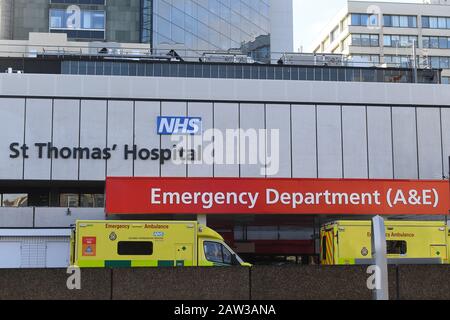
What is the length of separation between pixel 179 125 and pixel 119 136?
124 inches

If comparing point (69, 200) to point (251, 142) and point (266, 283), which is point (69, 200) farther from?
point (266, 283)

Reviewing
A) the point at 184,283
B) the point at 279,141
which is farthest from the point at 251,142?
the point at 184,283

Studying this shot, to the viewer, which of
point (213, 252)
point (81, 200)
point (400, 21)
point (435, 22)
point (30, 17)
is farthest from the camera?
point (435, 22)

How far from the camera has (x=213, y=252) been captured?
21359mm

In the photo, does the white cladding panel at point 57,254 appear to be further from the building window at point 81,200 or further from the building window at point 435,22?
the building window at point 435,22

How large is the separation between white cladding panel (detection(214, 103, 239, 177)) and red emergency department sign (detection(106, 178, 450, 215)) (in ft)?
24.8

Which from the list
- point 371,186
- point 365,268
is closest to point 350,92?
point 371,186

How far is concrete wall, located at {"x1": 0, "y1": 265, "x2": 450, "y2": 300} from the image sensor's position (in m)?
13.2

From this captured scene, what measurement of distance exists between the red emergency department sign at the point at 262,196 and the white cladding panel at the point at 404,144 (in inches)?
318

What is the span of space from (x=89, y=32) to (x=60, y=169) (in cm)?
4013

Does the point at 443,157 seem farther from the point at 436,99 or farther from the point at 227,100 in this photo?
the point at 227,100

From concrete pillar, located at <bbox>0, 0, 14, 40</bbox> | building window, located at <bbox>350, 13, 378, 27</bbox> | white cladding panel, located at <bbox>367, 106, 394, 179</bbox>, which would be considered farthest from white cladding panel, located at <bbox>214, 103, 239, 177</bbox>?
building window, located at <bbox>350, 13, 378, 27</bbox>

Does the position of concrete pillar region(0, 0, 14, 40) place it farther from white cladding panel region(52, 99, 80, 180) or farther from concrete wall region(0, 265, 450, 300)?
concrete wall region(0, 265, 450, 300)
